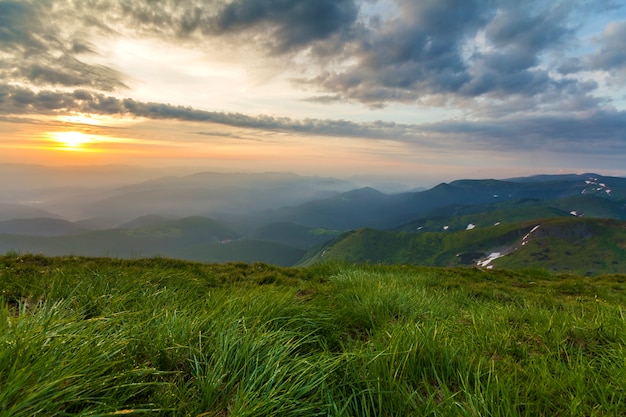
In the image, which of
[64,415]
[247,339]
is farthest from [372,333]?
[64,415]

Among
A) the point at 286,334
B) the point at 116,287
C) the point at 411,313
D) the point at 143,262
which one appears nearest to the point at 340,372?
the point at 286,334

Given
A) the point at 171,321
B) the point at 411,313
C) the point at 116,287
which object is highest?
the point at 171,321

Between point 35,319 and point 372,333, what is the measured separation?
4.99m

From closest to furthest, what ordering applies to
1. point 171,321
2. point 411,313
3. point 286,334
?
point 171,321
point 286,334
point 411,313

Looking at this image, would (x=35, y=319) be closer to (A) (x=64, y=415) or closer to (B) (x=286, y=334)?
(A) (x=64, y=415)

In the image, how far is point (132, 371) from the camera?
8.99 ft

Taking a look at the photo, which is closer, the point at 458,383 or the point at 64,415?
the point at 64,415

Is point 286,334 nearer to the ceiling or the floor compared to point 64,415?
nearer to the floor

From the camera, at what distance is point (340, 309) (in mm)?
6051

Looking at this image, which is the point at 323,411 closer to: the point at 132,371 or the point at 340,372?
the point at 340,372

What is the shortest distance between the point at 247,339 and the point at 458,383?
2627 millimetres

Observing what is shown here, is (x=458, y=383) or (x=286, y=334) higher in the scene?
(x=458, y=383)

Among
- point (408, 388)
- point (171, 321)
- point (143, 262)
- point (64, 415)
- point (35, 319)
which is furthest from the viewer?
point (143, 262)

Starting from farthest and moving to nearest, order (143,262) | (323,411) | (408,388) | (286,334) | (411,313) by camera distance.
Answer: (143,262), (411,313), (286,334), (408,388), (323,411)
